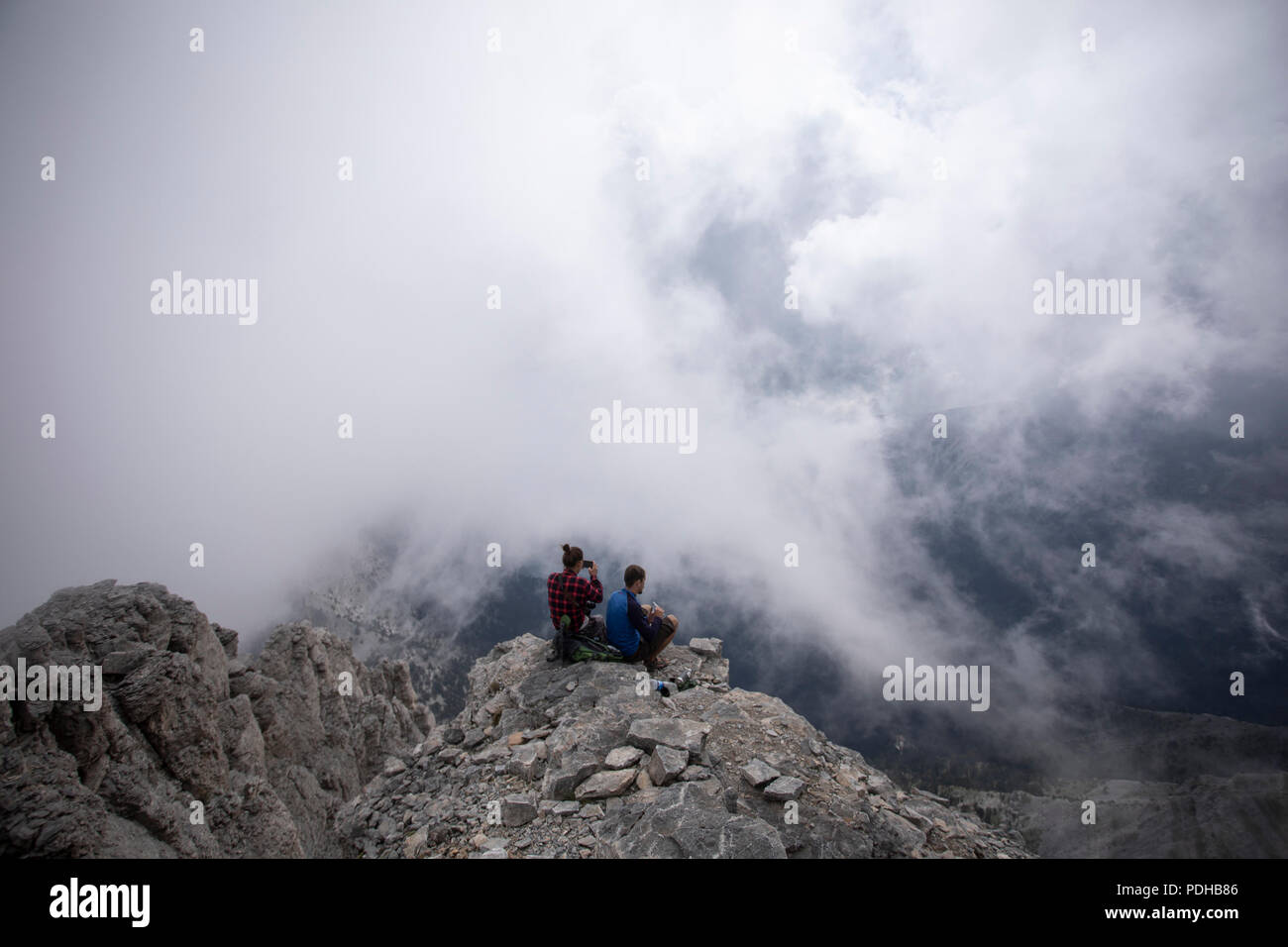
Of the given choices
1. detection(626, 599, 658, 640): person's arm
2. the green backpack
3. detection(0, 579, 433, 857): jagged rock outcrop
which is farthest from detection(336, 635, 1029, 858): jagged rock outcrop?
detection(0, 579, 433, 857): jagged rock outcrop

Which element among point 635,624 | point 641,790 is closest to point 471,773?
point 641,790

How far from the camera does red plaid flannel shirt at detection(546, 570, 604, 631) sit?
11.8m

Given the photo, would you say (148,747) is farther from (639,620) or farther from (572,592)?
(639,620)

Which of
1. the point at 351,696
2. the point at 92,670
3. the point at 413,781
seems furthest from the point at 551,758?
the point at 351,696

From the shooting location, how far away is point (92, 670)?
9.20 meters

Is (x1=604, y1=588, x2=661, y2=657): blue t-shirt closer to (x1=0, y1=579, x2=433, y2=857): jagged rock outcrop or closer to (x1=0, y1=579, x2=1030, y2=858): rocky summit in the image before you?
(x1=0, y1=579, x2=1030, y2=858): rocky summit

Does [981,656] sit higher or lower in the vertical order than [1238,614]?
lower

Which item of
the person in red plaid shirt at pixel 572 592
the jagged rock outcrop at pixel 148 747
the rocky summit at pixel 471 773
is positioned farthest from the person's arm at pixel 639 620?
the jagged rock outcrop at pixel 148 747

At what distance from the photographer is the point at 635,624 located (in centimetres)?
1173

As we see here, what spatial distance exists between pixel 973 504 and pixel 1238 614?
3802 cm

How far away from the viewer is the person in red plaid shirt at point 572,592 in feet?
38.9

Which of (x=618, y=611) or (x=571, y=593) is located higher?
(x=571, y=593)

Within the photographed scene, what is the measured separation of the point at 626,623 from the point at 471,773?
4.38 metres
